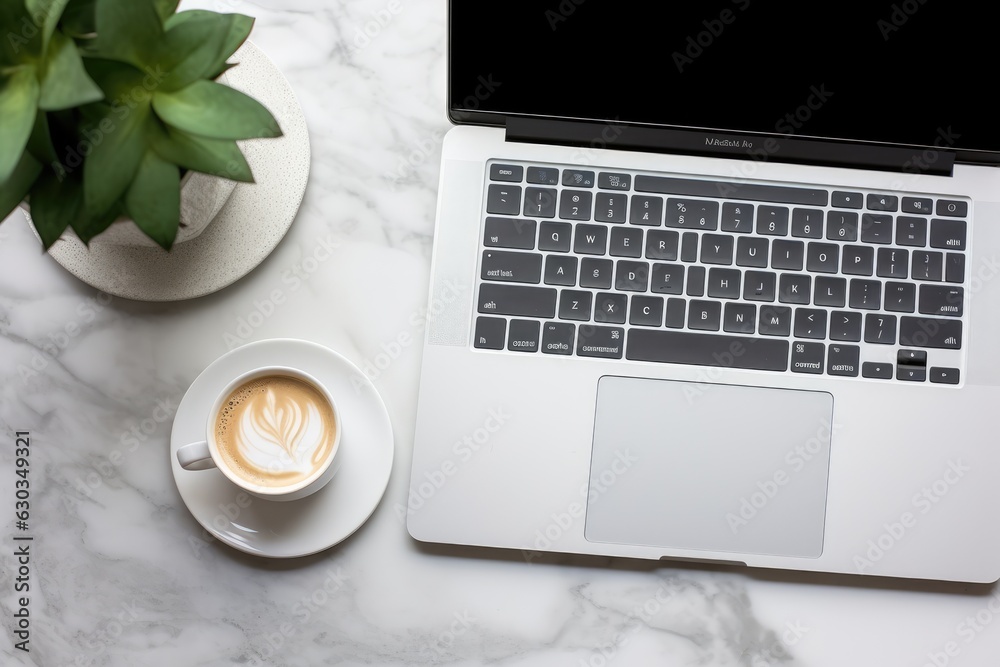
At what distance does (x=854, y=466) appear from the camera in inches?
27.9

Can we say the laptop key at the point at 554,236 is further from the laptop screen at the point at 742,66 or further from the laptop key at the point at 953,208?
the laptop key at the point at 953,208

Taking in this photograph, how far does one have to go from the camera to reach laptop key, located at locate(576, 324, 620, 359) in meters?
0.70

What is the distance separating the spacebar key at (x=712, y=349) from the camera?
705mm

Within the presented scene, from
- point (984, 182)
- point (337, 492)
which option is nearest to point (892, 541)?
point (984, 182)

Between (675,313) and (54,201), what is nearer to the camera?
(54,201)

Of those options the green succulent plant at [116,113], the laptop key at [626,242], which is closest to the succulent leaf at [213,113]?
the green succulent plant at [116,113]

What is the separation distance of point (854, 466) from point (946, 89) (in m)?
0.33

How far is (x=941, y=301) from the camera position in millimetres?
710

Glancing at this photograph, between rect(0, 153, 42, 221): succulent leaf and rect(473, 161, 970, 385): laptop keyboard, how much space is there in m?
0.35

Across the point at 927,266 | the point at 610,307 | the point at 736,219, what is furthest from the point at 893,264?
the point at 610,307

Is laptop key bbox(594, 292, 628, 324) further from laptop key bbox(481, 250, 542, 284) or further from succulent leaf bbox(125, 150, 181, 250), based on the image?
succulent leaf bbox(125, 150, 181, 250)

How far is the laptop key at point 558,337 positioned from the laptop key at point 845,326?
23cm

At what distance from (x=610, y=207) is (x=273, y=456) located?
0.37 meters

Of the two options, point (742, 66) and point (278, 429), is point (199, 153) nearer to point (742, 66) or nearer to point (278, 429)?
point (278, 429)
